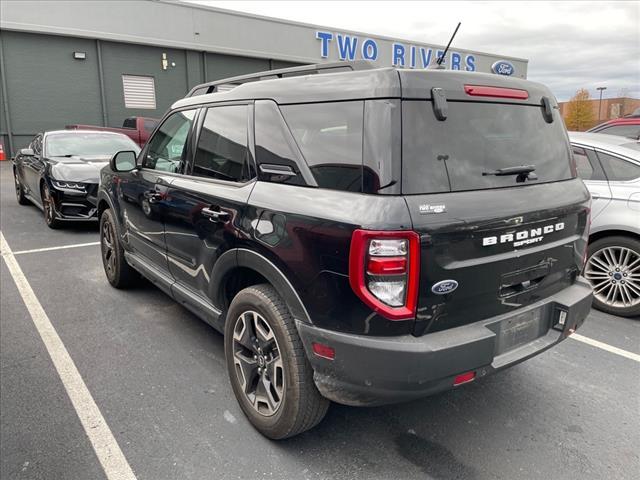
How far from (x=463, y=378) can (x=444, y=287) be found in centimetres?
46

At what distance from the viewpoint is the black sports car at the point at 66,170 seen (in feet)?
24.4

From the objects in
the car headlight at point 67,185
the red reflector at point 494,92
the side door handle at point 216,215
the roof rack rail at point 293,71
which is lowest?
the car headlight at point 67,185

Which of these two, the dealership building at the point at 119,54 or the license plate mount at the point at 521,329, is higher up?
the dealership building at the point at 119,54

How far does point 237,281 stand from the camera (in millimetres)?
2949

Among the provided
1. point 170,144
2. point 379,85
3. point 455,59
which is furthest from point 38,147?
point 455,59

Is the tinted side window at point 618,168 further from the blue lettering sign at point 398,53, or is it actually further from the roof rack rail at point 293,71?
the blue lettering sign at point 398,53

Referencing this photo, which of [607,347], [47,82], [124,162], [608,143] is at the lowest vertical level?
[607,347]

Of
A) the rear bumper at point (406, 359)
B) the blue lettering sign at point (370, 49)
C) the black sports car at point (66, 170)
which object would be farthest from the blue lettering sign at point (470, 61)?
the rear bumper at point (406, 359)

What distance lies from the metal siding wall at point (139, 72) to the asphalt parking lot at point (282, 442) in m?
18.0

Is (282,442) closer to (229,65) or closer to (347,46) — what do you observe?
(229,65)

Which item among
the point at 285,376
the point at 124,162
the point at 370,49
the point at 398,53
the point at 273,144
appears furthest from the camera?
the point at 398,53

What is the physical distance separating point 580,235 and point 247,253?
195cm

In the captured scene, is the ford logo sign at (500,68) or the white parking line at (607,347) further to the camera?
the ford logo sign at (500,68)

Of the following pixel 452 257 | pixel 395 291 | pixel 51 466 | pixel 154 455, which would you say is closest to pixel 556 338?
pixel 452 257
